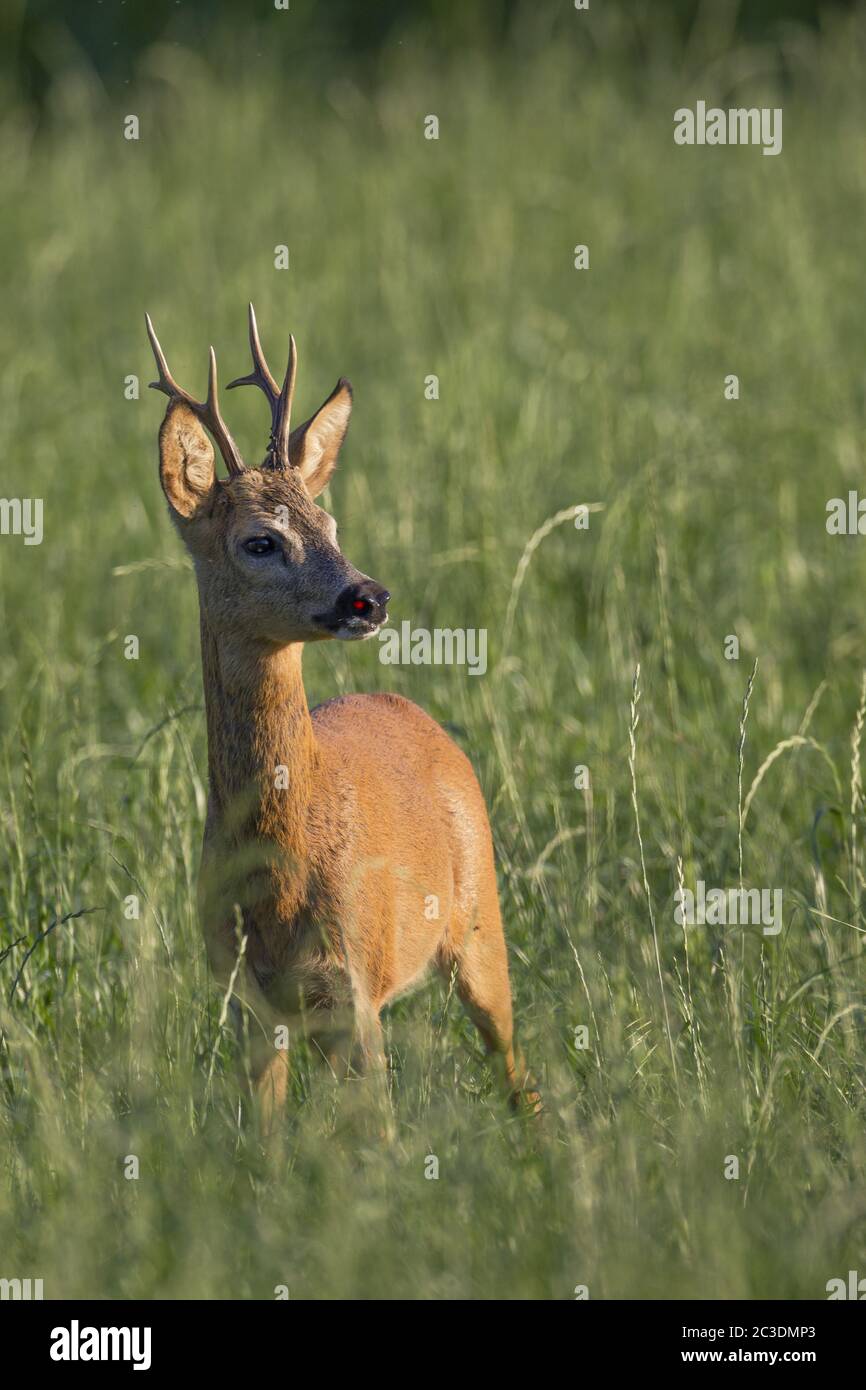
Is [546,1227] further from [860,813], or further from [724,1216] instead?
[860,813]

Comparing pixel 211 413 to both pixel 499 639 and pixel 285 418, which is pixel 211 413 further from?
pixel 499 639

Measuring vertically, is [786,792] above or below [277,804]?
above

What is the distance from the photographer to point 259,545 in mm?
3711

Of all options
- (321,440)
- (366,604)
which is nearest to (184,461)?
(321,440)

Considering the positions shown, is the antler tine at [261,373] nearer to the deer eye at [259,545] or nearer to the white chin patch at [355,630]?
the deer eye at [259,545]

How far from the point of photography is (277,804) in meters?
3.77

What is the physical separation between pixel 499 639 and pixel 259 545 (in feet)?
8.09

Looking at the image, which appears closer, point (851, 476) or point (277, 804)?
point (277, 804)

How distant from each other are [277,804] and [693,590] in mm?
2861

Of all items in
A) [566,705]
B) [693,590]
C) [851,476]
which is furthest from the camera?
[851,476]

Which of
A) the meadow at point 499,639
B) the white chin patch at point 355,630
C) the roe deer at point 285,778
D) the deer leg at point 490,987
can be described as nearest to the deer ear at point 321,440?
the roe deer at point 285,778

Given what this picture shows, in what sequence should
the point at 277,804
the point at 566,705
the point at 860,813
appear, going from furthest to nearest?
the point at 566,705, the point at 860,813, the point at 277,804
